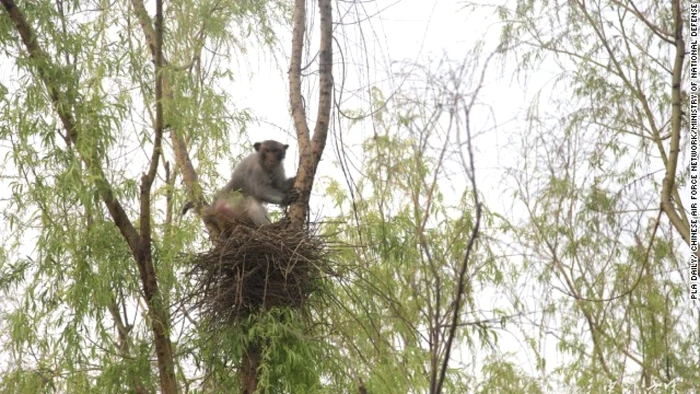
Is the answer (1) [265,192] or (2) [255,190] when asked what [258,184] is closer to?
(2) [255,190]

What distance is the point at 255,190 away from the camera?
7453 mm

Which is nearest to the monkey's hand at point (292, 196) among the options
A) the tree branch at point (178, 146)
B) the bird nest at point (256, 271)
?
the bird nest at point (256, 271)

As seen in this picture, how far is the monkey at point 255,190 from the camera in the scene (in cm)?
677

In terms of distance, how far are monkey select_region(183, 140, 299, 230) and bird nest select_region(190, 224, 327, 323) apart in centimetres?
39

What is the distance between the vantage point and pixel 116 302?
677 cm

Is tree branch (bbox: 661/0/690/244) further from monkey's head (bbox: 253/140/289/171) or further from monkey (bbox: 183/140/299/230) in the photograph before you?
monkey's head (bbox: 253/140/289/171)

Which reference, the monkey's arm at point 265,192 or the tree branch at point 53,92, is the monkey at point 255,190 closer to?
the monkey's arm at point 265,192

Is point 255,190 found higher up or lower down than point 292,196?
higher up

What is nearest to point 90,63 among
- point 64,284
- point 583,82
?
point 64,284

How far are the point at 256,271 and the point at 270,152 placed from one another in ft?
6.16

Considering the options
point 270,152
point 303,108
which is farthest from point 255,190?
point 303,108

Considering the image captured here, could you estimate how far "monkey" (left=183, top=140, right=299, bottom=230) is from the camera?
22.2 feet

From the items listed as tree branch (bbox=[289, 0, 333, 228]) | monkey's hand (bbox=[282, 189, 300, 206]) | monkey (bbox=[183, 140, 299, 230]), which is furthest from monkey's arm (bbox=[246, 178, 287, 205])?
tree branch (bbox=[289, 0, 333, 228])

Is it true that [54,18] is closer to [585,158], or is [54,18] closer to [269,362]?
[269,362]
